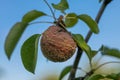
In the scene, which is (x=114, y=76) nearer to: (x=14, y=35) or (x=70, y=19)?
(x=70, y=19)

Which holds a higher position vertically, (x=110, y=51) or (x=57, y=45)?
(x=110, y=51)

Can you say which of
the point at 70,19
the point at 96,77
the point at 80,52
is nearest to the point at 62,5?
the point at 70,19

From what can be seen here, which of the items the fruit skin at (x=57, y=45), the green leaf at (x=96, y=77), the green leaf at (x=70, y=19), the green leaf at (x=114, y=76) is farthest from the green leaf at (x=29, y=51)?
the green leaf at (x=114, y=76)

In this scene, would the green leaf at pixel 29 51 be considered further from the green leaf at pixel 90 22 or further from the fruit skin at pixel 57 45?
the green leaf at pixel 90 22

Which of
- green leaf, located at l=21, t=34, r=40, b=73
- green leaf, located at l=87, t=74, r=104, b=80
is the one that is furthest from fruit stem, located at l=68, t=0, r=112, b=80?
green leaf, located at l=21, t=34, r=40, b=73

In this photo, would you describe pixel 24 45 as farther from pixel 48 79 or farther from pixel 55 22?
pixel 48 79

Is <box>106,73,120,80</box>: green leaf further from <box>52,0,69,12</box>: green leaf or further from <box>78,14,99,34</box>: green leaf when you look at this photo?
<box>52,0,69,12</box>: green leaf
